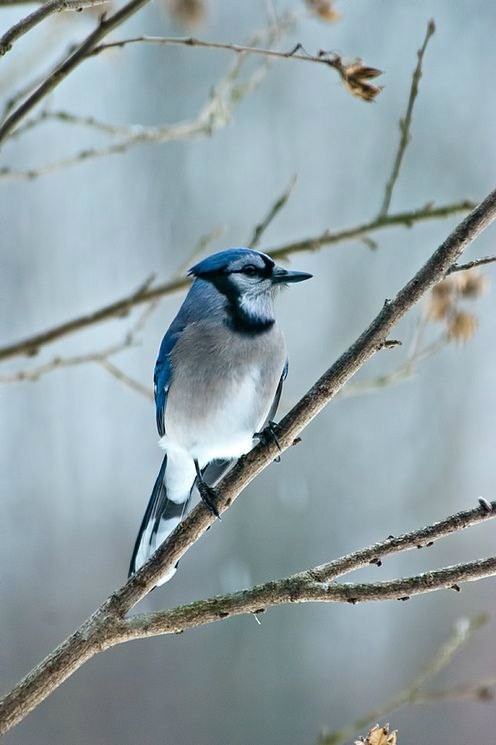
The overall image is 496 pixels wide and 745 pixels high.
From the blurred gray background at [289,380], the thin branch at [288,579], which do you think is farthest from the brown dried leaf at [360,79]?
the blurred gray background at [289,380]

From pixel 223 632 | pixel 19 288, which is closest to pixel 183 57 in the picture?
pixel 19 288

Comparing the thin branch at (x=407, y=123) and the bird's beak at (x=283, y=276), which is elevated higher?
the bird's beak at (x=283, y=276)

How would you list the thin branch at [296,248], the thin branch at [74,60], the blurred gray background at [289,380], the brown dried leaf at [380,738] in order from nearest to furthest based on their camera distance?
the brown dried leaf at [380,738], the thin branch at [74,60], the thin branch at [296,248], the blurred gray background at [289,380]

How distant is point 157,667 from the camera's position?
2955mm

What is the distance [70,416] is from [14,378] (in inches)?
92.0

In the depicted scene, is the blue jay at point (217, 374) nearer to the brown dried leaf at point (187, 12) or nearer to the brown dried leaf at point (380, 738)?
the brown dried leaf at point (187, 12)

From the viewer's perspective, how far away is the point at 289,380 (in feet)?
9.28

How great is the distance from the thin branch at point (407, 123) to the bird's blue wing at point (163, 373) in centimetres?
46

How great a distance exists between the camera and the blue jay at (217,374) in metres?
1.35

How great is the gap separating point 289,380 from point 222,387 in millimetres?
1485

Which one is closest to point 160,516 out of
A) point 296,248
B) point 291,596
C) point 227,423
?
point 227,423

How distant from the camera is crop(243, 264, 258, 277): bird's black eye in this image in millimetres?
1374

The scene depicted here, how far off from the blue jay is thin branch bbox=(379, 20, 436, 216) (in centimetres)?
27

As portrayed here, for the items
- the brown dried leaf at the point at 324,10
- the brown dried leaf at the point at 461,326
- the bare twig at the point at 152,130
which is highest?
the bare twig at the point at 152,130
